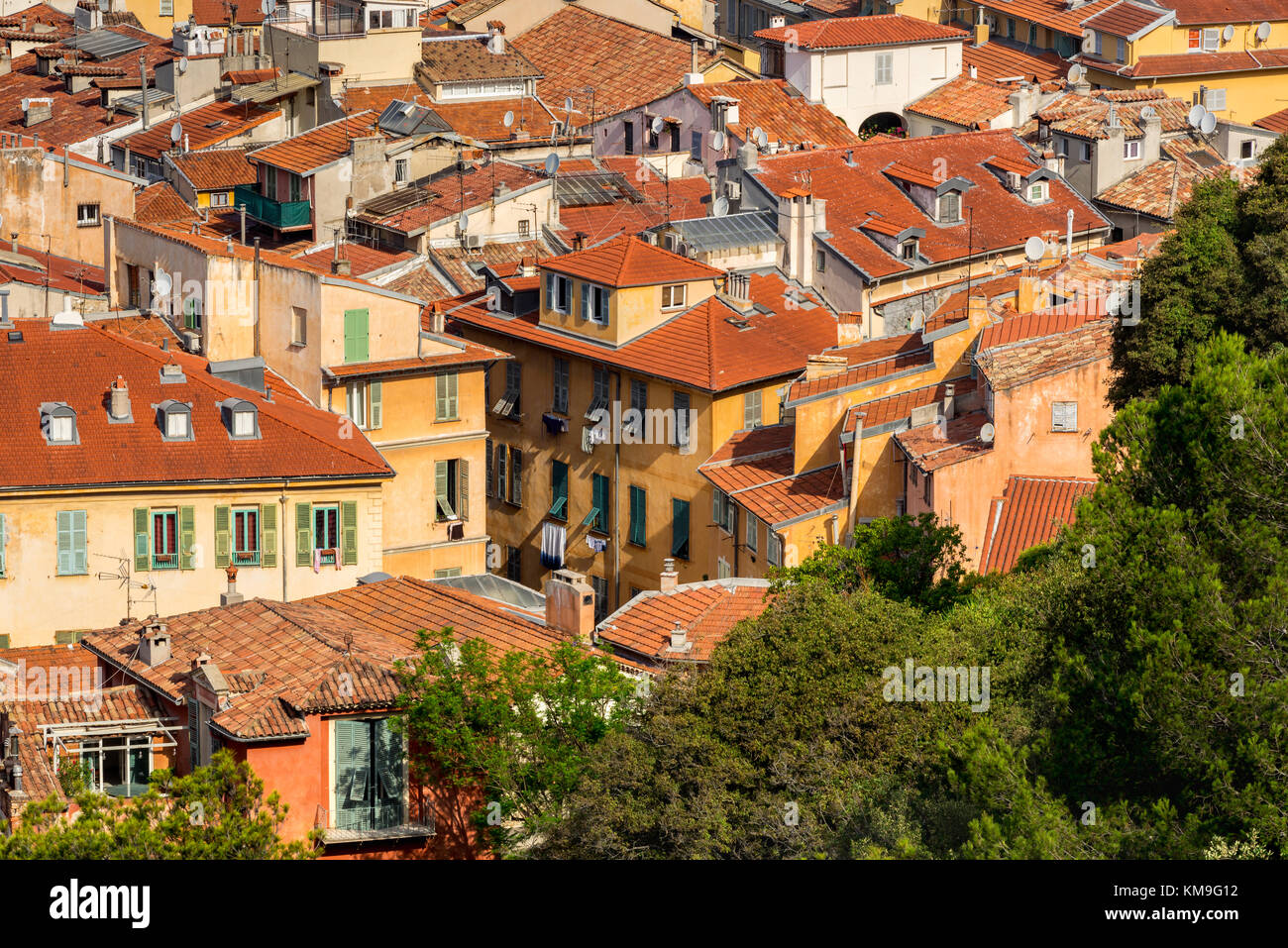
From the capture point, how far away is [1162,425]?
3036 centimetres

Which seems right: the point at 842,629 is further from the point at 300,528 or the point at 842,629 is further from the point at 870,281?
the point at 870,281

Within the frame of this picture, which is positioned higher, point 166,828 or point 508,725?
point 166,828

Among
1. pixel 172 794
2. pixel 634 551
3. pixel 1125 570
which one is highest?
pixel 1125 570

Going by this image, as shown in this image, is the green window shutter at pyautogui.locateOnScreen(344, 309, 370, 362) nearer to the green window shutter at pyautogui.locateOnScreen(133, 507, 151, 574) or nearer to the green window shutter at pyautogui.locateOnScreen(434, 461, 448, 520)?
the green window shutter at pyautogui.locateOnScreen(434, 461, 448, 520)

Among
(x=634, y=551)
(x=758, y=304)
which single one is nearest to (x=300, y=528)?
(x=634, y=551)

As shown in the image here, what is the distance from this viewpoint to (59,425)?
51.2 m

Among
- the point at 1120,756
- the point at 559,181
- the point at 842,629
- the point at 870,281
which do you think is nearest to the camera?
the point at 1120,756

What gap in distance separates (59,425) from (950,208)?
31.5m

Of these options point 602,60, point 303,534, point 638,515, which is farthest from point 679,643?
point 602,60

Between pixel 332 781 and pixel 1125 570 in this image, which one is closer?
pixel 1125 570

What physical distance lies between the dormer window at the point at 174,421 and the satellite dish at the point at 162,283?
33.5 ft

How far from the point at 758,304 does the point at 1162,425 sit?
34.6 meters

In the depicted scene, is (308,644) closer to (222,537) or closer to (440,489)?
(222,537)
